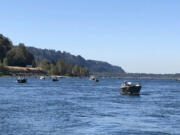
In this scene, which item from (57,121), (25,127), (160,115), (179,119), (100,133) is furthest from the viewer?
(160,115)

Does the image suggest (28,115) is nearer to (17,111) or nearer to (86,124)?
(17,111)

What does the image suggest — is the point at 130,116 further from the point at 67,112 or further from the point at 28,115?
the point at 28,115

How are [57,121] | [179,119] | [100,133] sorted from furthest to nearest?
[179,119] → [57,121] → [100,133]

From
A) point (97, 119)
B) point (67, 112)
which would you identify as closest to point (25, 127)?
point (97, 119)

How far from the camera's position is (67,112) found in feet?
220

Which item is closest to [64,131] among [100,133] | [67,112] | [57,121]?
[100,133]

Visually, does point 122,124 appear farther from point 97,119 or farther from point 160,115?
point 160,115

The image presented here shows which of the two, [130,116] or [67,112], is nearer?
[130,116]

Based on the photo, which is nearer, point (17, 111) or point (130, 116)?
point (130, 116)

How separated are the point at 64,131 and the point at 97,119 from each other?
438 inches

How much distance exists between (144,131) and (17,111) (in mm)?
27699

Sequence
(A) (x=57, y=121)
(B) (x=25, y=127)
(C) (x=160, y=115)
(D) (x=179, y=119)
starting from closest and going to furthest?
(B) (x=25, y=127)
(A) (x=57, y=121)
(D) (x=179, y=119)
(C) (x=160, y=115)

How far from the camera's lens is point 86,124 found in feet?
171

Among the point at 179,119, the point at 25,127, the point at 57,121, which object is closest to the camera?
the point at 25,127
